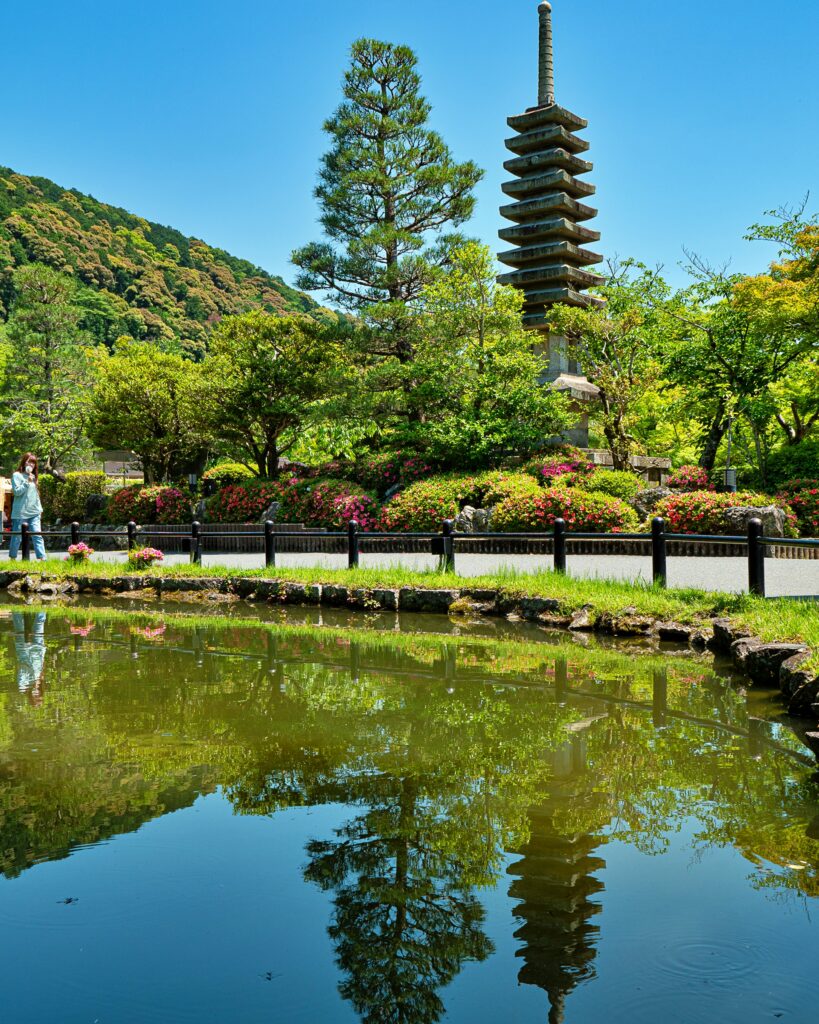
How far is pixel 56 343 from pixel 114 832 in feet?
112

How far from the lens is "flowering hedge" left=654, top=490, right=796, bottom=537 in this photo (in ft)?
49.7

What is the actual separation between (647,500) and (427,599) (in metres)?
7.85

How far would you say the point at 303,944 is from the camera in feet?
9.14

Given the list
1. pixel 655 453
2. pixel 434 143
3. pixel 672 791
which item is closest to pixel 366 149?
pixel 434 143

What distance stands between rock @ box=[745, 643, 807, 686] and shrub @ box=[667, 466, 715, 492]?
11921mm

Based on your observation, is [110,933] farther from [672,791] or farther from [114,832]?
[672,791]

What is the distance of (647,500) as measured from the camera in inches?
675

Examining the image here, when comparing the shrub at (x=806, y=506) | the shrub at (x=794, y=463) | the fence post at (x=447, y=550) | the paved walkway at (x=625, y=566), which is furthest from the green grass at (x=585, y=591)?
the shrub at (x=794, y=463)

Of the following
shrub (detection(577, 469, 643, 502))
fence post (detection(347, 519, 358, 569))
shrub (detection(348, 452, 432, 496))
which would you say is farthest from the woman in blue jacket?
shrub (detection(577, 469, 643, 502))

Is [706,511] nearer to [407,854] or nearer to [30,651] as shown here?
[30,651]

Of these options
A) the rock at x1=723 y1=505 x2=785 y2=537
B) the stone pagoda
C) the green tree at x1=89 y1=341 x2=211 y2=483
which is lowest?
the rock at x1=723 y1=505 x2=785 y2=537

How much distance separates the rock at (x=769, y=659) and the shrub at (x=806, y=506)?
33.0 ft

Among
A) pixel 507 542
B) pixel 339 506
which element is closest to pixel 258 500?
pixel 339 506

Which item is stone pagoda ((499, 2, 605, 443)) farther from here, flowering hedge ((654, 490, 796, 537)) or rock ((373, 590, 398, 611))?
rock ((373, 590, 398, 611))
